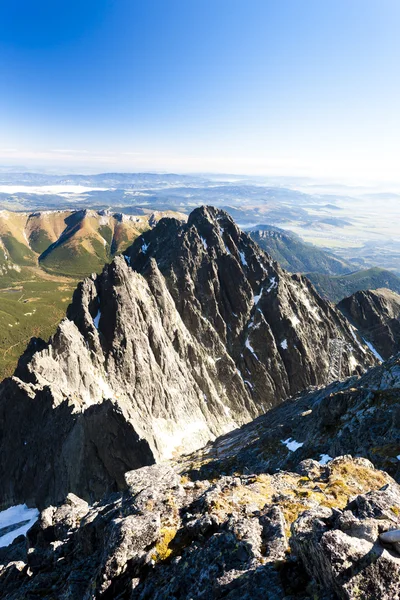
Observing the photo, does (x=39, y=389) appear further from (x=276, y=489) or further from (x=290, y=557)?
(x=290, y=557)

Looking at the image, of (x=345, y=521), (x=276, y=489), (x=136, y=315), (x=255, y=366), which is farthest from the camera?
(x=255, y=366)

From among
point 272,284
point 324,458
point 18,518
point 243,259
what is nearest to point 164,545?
point 324,458

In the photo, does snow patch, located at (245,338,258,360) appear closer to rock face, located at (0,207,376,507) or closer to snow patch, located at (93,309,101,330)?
rock face, located at (0,207,376,507)

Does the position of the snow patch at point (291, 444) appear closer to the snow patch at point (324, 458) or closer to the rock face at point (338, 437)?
the rock face at point (338, 437)

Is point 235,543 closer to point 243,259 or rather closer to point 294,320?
point 294,320

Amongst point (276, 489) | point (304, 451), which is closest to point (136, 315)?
point (304, 451)

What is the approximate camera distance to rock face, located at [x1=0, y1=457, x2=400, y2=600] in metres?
11.4

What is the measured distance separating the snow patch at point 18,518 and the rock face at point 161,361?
1.99 meters

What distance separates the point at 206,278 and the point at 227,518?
127778 mm

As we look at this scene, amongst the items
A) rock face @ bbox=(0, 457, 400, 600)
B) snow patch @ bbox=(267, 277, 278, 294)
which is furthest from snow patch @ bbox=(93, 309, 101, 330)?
snow patch @ bbox=(267, 277, 278, 294)

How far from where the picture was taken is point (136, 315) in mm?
100500

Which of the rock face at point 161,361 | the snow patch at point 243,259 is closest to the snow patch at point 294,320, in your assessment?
the rock face at point 161,361

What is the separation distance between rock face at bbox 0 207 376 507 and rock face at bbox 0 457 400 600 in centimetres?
3790

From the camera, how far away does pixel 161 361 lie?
103 m
